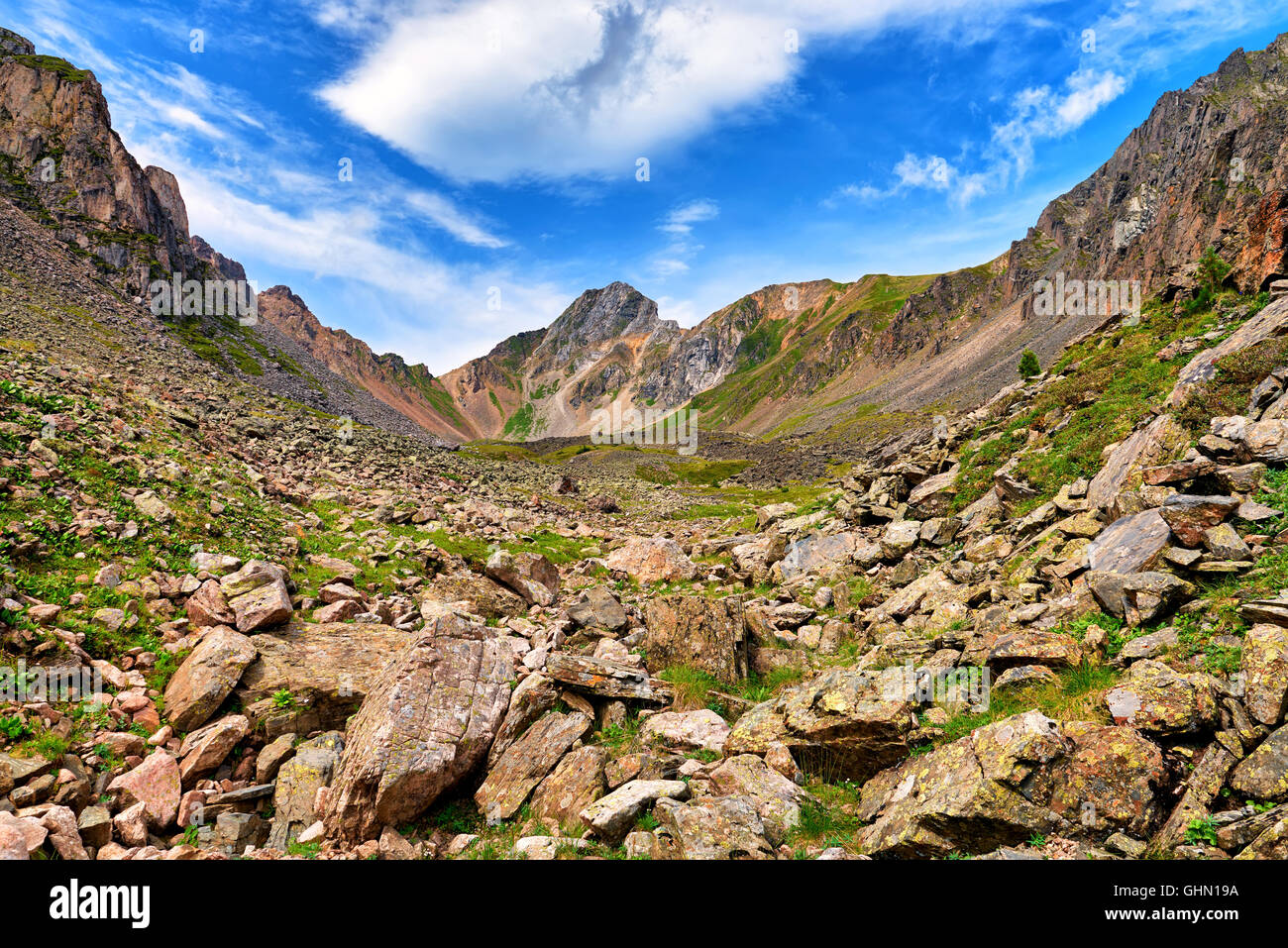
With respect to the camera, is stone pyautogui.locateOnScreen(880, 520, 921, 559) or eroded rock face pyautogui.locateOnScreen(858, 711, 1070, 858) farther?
stone pyautogui.locateOnScreen(880, 520, 921, 559)

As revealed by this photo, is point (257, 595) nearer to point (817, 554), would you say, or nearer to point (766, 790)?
point (766, 790)

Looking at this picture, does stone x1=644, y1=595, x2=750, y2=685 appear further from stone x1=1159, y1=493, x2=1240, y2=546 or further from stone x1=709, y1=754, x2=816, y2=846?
stone x1=1159, y1=493, x2=1240, y2=546

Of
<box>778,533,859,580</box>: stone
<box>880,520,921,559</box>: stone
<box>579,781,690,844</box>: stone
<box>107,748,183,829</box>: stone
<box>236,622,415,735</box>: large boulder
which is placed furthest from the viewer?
<box>778,533,859,580</box>: stone

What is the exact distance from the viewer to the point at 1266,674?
5.79 metres

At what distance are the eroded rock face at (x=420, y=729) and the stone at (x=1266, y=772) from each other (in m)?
10.2

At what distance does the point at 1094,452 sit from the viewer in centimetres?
1602

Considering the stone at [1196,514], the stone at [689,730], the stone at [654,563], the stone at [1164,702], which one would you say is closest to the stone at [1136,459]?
the stone at [1196,514]

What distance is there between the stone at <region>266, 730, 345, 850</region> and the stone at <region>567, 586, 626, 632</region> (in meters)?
7.73

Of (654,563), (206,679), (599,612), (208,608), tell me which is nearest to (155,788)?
(206,679)

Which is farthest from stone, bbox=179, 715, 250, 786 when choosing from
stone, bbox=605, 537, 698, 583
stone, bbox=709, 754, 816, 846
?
stone, bbox=605, 537, 698, 583

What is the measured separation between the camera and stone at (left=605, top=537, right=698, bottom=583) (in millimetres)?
24031

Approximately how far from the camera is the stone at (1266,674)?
555 cm

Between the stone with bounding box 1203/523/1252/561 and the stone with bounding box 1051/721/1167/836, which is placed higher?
the stone with bounding box 1203/523/1252/561

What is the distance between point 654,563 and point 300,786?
17.2 meters
